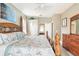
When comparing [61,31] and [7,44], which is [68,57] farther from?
[7,44]

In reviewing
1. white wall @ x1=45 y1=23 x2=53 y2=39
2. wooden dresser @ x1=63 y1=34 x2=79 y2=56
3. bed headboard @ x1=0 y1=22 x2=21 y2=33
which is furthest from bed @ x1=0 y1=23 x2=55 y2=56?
wooden dresser @ x1=63 y1=34 x2=79 y2=56

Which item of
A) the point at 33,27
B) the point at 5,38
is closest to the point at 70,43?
the point at 33,27

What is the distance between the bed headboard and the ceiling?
0.38 metres

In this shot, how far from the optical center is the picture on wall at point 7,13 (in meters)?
2.20

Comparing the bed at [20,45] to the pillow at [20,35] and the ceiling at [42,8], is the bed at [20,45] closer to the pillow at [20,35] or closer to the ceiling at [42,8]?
the pillow at [20,35]

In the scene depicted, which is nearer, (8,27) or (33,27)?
(8,27)

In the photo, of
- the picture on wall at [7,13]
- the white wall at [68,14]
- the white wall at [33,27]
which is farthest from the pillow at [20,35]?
the white wall at [68,14]

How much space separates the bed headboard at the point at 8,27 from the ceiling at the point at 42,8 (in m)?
0.38

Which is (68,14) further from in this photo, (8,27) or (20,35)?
(8,27)

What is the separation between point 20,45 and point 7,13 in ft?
2.63

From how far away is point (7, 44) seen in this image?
2068mm

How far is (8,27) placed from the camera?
234 cm

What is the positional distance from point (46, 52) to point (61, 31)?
597 millimetres

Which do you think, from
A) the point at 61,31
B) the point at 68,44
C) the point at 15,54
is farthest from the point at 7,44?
the point at 68,44
